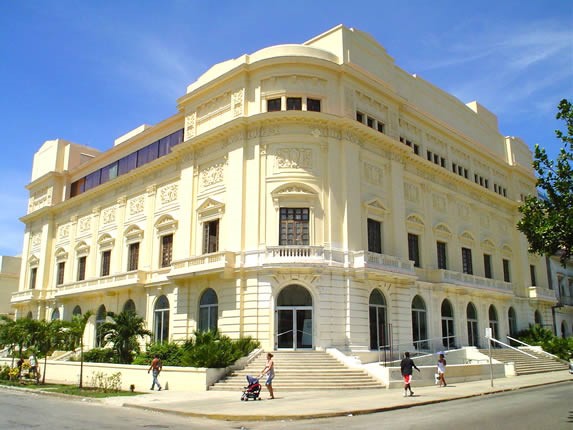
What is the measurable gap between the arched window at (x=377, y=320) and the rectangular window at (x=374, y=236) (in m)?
2.67

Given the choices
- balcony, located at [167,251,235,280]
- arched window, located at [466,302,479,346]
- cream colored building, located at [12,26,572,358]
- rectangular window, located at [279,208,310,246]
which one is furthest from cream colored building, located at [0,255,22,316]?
arched window, located at [466,302,479,346]

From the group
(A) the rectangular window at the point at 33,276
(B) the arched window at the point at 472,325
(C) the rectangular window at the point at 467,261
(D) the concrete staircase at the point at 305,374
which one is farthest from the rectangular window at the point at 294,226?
(A) the rectangular window at the point at 33,276

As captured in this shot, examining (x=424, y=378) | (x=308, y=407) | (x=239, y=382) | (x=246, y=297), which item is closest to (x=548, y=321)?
(x=424, y=378)

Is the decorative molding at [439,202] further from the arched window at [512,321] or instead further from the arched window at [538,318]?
the arched window at [538,318]

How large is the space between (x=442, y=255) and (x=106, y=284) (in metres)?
25.1

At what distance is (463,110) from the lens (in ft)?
151

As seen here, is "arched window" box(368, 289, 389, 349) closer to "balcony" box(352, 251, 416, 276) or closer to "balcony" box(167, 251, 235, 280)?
"balcony" box(352, 251, 416, 276)

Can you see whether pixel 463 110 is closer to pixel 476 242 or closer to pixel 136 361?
pixel 476 242

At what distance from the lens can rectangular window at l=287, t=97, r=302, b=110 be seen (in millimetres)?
31922

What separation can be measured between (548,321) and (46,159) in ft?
166

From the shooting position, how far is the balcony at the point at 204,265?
98.0 feet

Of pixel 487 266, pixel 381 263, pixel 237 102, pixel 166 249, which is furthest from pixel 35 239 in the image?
pixel 487 266

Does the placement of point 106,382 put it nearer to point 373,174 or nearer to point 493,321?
point 373,174

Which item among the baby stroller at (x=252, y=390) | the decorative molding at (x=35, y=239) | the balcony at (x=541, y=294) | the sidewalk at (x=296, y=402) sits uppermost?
the decorative molding at (x=35, y=239)
